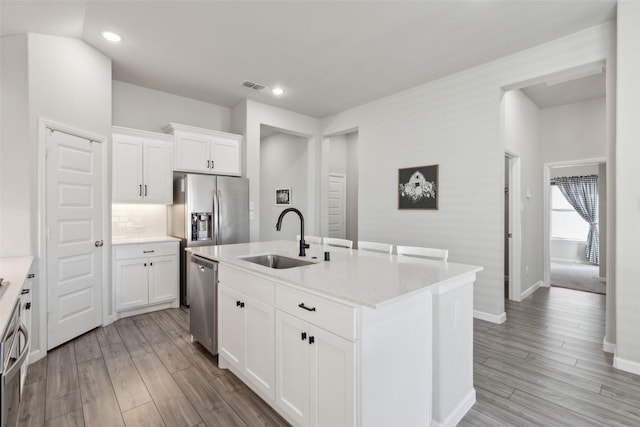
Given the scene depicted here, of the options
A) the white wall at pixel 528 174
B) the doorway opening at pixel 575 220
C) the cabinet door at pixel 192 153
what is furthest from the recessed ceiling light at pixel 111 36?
the doorway opening at pixel 575 220

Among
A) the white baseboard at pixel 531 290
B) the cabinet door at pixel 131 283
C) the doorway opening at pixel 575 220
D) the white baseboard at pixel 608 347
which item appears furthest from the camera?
the doorway opening at pixel 575 220

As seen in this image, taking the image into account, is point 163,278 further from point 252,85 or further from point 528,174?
point 528,174

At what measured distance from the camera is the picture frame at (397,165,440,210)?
12.9 feet

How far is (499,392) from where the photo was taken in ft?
7.00

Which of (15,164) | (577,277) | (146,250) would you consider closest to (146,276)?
(146,250)

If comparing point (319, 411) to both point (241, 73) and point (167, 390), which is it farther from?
point (241, 73)

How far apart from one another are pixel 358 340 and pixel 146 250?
3348 mm

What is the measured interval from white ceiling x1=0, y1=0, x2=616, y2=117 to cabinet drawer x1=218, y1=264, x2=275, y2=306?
2.19 m

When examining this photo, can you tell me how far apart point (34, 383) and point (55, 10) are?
2.96 meters

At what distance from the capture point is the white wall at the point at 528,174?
13.9 feet

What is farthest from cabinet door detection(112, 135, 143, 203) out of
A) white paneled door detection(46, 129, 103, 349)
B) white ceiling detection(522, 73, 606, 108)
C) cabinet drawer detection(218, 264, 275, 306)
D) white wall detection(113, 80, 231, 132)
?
white ceiling detection(522, 73, 606, 108)

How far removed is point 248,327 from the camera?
2080 millimetres

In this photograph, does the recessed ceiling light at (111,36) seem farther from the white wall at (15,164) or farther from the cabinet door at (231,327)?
the cabinet door at (231,327)

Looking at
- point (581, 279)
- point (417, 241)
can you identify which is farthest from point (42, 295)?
point (581, 279)
